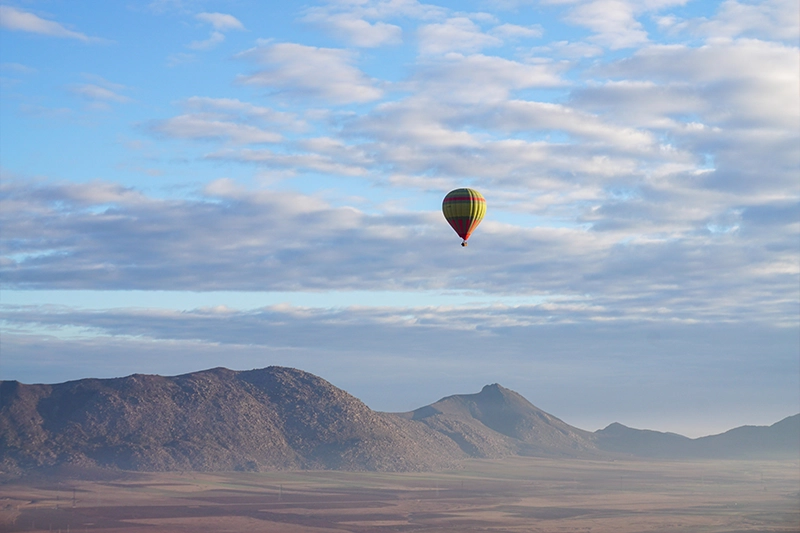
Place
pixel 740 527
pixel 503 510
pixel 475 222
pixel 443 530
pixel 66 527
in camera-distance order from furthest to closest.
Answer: pixel 503 510
pixel 740 527
pixel 443 530
pixel 66 527
pixel 475 222

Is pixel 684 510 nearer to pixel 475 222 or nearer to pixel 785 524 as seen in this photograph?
pixel 785 524

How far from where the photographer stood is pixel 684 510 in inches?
7707

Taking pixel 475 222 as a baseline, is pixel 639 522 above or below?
below

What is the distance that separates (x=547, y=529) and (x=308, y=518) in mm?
42120

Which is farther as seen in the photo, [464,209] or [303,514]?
[303,514]

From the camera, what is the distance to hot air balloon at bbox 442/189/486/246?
374 feet

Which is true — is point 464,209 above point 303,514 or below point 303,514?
above

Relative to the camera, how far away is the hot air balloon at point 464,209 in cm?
11394

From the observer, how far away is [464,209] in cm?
11394

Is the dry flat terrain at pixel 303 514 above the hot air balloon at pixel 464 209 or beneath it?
beneath

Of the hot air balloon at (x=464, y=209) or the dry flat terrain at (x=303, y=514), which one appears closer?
the hot air balloon at (x=464, y=209)

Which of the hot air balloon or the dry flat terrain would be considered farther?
the dry flat terrain

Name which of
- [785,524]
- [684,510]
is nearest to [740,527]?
[785,524]

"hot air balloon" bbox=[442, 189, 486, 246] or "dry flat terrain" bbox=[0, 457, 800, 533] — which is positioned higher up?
"hot air balloon" bbox=[442, 189, 486, 246]
